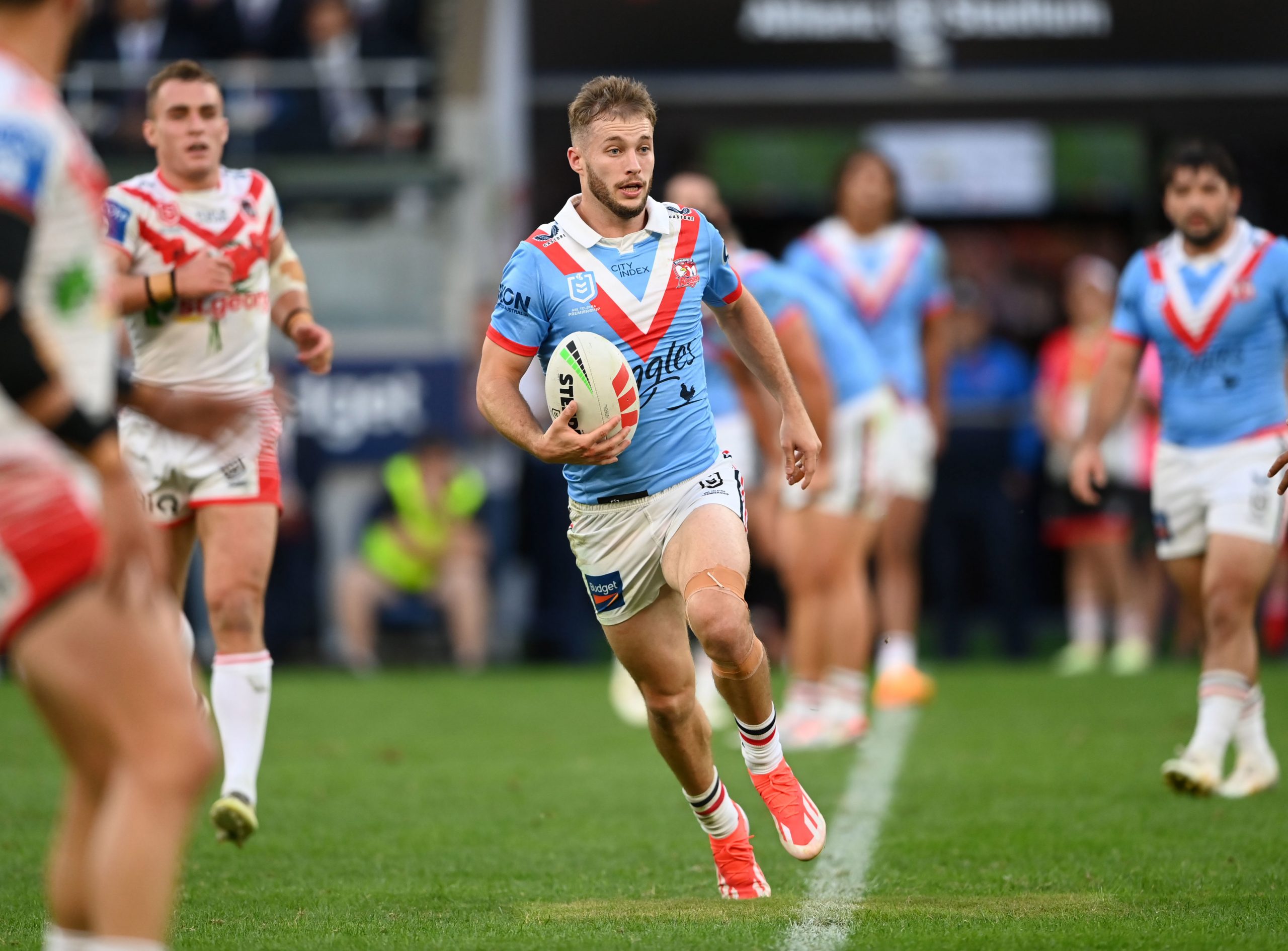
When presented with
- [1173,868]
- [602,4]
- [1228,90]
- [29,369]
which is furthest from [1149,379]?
[29,369]

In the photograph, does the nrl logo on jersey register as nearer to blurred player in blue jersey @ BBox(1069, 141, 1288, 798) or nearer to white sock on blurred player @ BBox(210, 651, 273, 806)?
white sock on blurred player @ BBox(210, 651, 273, 806)

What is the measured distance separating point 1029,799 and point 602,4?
11607mm

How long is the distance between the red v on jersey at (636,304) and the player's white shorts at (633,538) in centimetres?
46

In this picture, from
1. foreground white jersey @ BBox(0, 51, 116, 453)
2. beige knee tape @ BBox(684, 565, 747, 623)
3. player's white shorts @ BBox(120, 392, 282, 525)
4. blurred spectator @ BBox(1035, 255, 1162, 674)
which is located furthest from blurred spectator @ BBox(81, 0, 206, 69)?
foreground white jersey @ BBox(0, 51, 116, 453)

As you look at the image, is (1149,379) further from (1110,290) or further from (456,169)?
(456,169)

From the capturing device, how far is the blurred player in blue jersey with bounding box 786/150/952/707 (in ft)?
35.5

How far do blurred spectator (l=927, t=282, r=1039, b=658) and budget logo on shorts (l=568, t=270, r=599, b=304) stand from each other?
10.0m

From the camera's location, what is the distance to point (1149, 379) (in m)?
14.1

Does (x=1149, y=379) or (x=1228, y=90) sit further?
(x=1228, y=90)

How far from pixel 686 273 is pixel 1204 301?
9.47ft

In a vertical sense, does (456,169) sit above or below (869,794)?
above

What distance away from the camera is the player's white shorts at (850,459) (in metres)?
9.90

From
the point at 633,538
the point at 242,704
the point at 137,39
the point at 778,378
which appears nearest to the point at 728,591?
the point at 633,538

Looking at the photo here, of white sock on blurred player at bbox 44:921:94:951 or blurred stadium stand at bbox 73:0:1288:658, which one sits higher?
blurred stadium stand at bbox 73:0:1288:658
